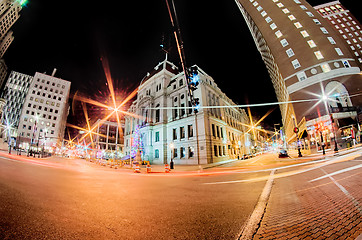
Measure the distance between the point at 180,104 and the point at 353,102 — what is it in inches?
1257

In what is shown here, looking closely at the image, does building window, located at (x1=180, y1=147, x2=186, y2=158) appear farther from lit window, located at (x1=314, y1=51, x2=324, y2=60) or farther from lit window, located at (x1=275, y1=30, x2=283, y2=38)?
lit window, located at (x1=275, y1=30, x2=283, y2=38)

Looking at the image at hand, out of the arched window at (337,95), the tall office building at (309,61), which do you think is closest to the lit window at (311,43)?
the tall office building at (309,61)

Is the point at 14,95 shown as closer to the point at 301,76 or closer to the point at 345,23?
the point at 301,76

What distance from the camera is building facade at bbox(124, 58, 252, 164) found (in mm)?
28922

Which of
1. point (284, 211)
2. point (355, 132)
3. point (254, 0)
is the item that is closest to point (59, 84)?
point (254, 0)

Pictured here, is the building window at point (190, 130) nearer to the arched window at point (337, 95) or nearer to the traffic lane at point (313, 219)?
the arched window at point (337, 95)

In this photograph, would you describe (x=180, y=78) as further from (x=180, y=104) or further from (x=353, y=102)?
(x=353, y=102)

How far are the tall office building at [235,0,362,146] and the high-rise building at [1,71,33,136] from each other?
345ft

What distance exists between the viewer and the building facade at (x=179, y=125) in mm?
28922

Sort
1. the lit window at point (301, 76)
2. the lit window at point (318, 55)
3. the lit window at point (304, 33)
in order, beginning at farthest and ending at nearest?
1. the lit window at point (304, 33)
2. the lit window at point (301, 76)
3. the lit window at point (318, 55)

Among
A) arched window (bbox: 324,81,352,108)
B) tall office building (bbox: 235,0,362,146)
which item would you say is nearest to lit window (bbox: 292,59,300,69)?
tall office building (bbox: 235,0,362,146)

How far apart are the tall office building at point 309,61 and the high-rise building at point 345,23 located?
3180 centimetres

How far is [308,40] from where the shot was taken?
3153 centimetres

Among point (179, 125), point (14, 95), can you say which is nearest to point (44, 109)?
point (14, 95)
